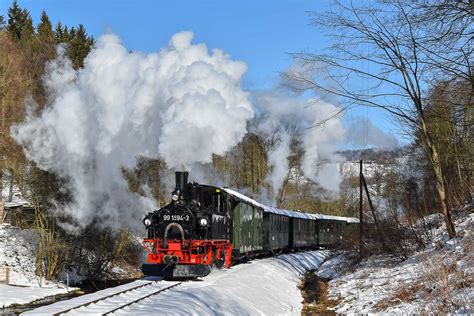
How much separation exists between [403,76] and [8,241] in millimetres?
22804

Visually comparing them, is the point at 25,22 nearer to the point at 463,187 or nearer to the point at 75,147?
the point at 75,147

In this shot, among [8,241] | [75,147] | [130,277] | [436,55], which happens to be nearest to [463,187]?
[436,55]

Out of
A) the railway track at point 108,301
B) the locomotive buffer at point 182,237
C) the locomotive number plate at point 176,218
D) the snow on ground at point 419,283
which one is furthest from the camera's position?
the locomotive number plate at point 176,218

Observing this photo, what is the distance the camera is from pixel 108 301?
11633 millimetres

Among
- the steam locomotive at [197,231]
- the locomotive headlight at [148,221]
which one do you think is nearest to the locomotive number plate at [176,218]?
the steam locomotive at [197,231]

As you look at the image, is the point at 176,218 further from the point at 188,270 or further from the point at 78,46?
the point at 78,46

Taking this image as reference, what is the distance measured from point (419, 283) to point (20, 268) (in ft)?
65.7

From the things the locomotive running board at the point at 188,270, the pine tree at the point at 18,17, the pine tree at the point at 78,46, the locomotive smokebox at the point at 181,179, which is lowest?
the locomotive running board at the point at 188,270

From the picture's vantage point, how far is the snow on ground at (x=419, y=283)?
9273mm

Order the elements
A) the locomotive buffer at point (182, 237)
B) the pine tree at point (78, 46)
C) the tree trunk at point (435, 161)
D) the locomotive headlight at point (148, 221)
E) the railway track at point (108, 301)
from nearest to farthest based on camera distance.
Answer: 1. the railway track at point (108, 301)
2. the tree trunk at point (435, 161)
3. the locomotive buffer at point (182, 237)
4. the locomotive headlight at point (148, 221)
5. the pine tree at point (78, 46)

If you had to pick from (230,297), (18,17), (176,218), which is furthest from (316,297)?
(18,17)

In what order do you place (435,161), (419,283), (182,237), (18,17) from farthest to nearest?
(18,17)
(182,237)
(435,161)
(419,283)

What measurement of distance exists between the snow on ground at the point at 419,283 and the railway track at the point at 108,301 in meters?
4.93

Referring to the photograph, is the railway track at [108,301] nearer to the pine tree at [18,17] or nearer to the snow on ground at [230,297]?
the snow on ground at [230,297]
